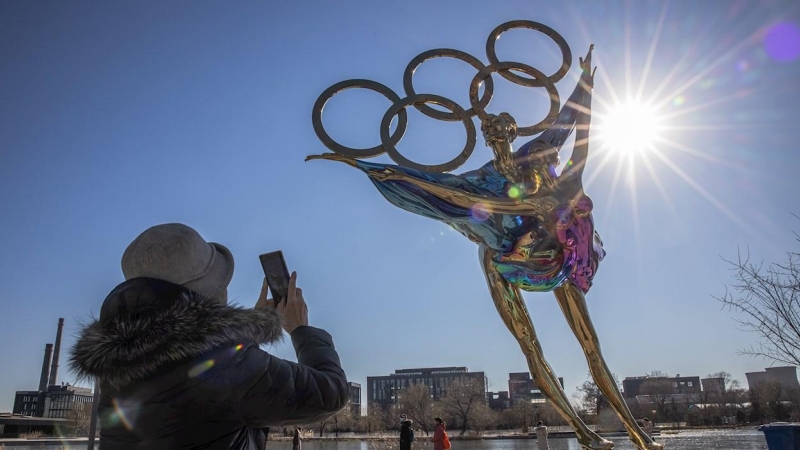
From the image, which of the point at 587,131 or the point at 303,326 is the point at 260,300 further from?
the point at 587,131

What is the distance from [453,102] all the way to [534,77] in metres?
1.05

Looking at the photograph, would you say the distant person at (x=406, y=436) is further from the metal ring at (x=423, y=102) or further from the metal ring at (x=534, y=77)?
the metal ring at (x=534, y=77)

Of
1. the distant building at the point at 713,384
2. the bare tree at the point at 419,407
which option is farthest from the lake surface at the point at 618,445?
the distant building at the point at 713,384

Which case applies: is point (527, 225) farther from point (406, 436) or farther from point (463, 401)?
point (463, 401)

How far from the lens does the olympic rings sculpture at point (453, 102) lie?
6078mm

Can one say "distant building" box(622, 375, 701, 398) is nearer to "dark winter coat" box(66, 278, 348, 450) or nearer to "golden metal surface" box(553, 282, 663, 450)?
"golden metal surface" box(553, 282, 663, 450)

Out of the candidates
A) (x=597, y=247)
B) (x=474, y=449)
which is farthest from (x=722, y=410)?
(x=597, y=247)

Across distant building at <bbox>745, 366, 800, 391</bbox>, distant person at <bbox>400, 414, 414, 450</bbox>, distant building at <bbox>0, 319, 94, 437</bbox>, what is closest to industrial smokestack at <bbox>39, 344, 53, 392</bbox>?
distant building at <bbox>0, 319, 94, 437</bbox>

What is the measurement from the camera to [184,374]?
181 cm

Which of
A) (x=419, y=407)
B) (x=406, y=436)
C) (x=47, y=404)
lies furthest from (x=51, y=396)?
(x=406, y=436)

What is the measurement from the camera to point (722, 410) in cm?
6544

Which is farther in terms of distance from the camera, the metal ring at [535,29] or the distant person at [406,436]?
the distant person at [406,436]

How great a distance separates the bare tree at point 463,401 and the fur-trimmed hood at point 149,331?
2487 inches

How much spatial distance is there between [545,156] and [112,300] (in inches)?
179
